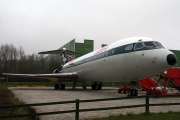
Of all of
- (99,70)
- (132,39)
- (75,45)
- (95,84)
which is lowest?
(95,84)

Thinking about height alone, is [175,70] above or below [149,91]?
above

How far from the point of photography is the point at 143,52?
14.8 metres

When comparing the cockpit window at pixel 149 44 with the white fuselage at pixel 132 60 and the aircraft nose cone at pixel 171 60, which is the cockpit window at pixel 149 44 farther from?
the aircraft nose cone at pixel 171 60

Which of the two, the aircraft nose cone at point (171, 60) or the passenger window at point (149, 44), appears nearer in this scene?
the aircraft nose cone at point (171, 60)

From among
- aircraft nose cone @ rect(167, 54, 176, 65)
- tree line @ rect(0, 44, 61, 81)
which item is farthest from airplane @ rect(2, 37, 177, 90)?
tree line @ rect(0, 44, 61, 81)

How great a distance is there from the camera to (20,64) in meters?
80.4

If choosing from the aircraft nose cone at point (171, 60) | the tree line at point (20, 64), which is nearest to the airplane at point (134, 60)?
the aircraft nose cone at point (171, 60)

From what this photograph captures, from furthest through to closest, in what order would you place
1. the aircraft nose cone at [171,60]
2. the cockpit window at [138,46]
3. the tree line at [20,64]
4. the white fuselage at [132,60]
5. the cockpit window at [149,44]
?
the tree line at [20,64] < the cockpit window at [138,46] < the cockpit window at [149,44] < the white fuselage at [132,60] < the aircraft nose cone at [171,60]

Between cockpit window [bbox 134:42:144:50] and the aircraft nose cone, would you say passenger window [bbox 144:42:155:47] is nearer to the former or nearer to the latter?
cockpit window [bbox 134:42:144:50]

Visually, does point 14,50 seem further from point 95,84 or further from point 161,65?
point 161,65

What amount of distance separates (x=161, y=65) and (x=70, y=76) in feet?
50.5

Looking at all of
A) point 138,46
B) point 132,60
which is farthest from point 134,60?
point 138,46

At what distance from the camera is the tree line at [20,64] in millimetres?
79438

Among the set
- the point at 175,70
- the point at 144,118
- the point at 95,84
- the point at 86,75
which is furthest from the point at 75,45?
the point at 144,118
